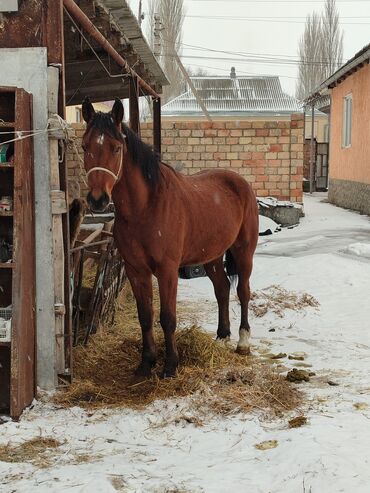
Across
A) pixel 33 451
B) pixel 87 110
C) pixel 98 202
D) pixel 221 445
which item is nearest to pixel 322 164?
pixel 87 110

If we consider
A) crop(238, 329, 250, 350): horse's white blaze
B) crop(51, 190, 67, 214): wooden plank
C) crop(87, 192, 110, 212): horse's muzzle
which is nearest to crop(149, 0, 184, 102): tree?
crop(238, 329, 250, 350): horse's white blaze

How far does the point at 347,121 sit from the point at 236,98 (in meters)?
14.1

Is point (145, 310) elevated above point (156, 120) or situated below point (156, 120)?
below

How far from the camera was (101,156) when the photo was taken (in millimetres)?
3496

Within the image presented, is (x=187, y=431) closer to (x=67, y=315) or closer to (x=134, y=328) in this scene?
(x=67, y=315)

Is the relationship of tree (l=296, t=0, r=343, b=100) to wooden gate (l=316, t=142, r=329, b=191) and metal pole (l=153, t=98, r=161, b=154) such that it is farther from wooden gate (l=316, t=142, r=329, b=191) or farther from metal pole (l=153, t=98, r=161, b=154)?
metal pole (l=153, t=98, r=161, b=154)

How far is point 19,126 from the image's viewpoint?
11.6 ft

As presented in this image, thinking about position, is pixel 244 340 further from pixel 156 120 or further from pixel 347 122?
pixel 347 122

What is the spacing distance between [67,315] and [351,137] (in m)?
14.1

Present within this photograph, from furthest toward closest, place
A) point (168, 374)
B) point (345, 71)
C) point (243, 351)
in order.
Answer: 1. point (345, 71)
2. point (243, 351)
3. point (168, 374)

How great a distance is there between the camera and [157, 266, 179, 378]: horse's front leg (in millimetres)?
4035

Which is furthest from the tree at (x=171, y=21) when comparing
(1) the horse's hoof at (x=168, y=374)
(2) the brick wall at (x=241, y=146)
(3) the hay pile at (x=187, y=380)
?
(1) the horse's hoof at (x=168, y=374)

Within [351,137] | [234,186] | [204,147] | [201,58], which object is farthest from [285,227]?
[201,58]

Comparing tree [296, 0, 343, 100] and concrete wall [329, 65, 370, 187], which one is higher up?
tree [296, 0, 343, 100]
